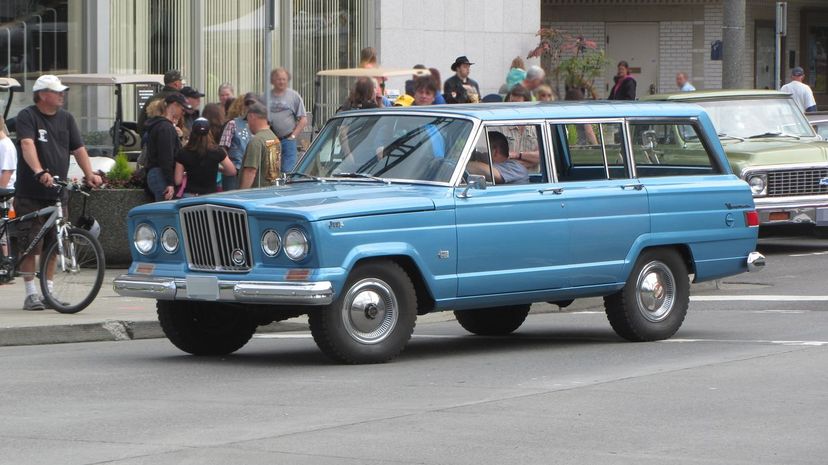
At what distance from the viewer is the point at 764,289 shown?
635 inches

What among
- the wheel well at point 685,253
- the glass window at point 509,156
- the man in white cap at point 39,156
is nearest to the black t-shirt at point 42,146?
the man in white cap at point 39,156

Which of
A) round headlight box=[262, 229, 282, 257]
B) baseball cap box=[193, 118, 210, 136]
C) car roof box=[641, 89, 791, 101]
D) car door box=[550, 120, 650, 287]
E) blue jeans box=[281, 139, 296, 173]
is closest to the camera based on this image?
round headlight box=[262, 229, 282, 257]

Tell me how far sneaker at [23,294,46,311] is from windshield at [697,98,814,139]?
9527 mm

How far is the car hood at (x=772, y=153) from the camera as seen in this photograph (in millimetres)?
18859

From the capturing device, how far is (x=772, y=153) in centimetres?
1905

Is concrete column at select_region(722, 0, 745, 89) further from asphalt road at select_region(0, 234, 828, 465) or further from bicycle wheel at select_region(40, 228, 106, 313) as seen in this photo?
bicycle wheel at select_region(40, 228, 106, 313)

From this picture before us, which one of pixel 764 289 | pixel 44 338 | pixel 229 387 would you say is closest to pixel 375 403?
pixel 229 387

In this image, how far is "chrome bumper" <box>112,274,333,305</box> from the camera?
32.4 feet

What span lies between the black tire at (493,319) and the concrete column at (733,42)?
12172 mm

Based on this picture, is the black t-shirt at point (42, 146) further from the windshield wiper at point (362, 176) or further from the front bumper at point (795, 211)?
the front bumper at point (795, 211)

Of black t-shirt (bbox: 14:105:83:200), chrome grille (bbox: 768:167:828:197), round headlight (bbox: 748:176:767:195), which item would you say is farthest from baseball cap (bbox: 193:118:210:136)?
chrome grille (bbox: 768:167:828:197)

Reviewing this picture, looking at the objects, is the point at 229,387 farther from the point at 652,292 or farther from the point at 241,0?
the point at 241,0

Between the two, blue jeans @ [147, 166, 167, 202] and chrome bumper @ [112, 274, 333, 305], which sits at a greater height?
blue jeans @ [147, 166, 167, 202]

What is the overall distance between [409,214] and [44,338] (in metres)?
3.54
